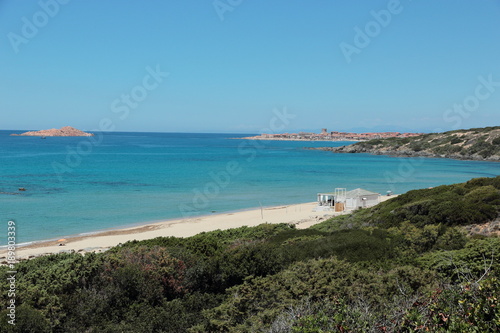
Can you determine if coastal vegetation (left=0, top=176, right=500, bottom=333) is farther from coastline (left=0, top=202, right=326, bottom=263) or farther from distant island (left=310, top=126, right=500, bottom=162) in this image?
distant island (left=310, top=126, right=500, bottom=162)

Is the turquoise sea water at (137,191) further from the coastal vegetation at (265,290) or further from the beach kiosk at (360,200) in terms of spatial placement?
the coastal vegetation at (265,290)

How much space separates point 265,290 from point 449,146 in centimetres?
9044

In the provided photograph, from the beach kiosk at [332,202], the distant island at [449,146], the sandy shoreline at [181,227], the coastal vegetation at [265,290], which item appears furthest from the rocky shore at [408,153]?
the coastal vegetation at [265,290]

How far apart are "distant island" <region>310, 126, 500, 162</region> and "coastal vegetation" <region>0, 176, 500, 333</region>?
77.6 metres

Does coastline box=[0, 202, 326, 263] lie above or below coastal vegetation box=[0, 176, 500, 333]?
below

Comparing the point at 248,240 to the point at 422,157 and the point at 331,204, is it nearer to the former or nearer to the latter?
the point at 331,204

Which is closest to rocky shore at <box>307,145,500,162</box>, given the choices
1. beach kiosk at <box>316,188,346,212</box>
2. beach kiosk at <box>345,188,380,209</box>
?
beach kiosk at <box>345,188,380,209</box>

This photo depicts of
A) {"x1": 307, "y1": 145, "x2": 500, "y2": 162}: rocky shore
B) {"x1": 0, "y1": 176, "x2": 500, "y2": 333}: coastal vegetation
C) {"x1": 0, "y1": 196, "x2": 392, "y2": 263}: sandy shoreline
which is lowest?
{"x1": 307, "y1": 145, "x2": 500, "y2": 162}: rocky shore

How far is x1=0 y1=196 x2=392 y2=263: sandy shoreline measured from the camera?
16.9m

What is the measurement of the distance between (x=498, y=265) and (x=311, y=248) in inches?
174

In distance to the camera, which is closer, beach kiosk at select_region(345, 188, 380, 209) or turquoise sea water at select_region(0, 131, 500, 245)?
turquoise sea water at select_region(0, 131, 500, 245)

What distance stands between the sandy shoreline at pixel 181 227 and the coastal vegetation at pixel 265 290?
8.84 meters

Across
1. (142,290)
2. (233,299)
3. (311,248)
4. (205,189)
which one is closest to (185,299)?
(142,290)

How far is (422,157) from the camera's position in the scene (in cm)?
8338
